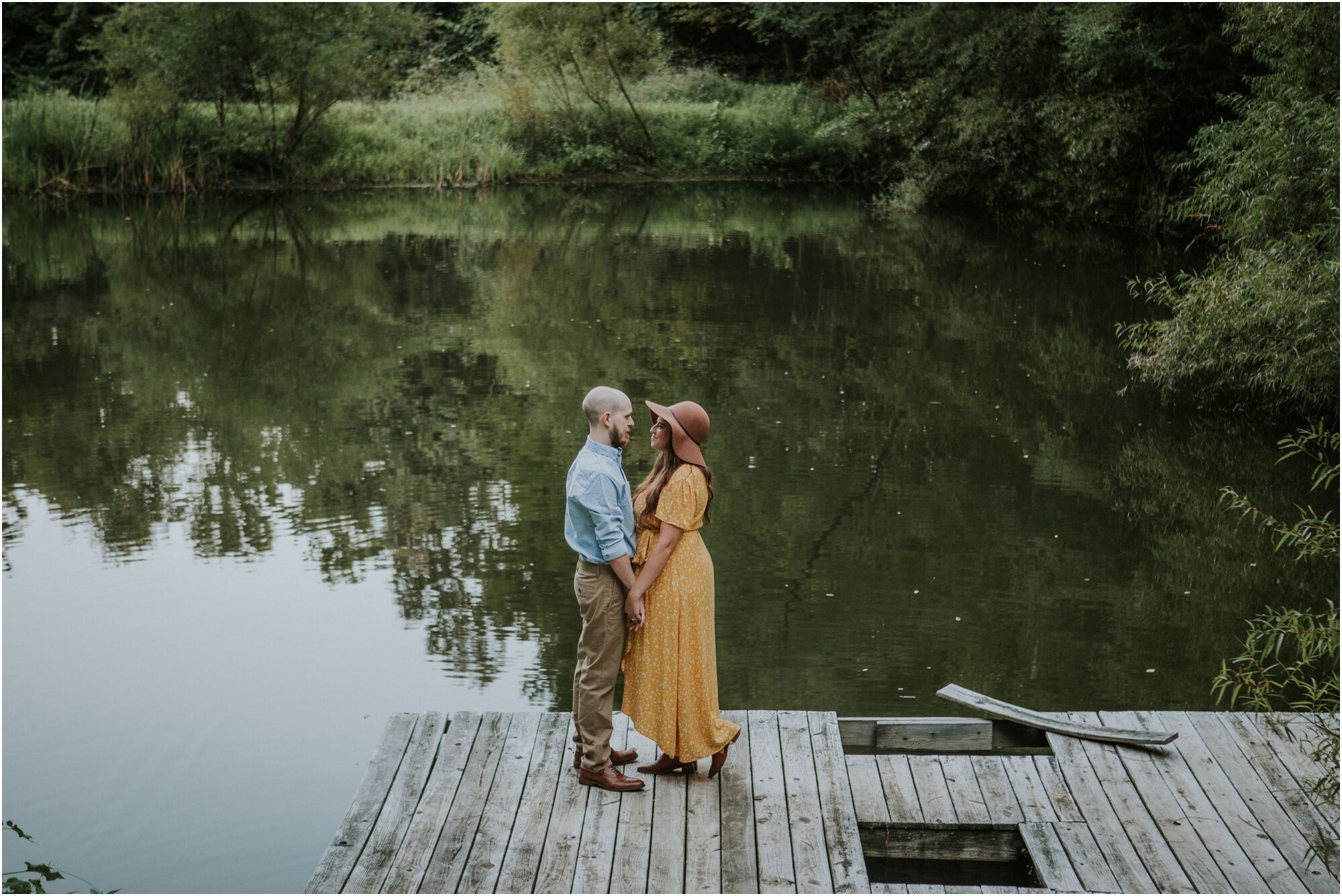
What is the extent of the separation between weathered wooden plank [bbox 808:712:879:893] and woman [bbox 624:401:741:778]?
16.1 inches

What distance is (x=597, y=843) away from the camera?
14.9 feet


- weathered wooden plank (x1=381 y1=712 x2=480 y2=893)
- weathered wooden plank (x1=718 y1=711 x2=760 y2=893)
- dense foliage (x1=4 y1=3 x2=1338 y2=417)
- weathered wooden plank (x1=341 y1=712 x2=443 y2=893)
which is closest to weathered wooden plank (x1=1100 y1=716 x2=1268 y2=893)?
weathered wooden plank (x1=718 y1=711 x2=760 y2=893)

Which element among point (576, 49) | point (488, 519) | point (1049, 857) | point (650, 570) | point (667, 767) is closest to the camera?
point (1049, 857)

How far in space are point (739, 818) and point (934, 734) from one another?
1.21m

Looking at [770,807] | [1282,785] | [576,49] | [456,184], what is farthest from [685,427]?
[576,49]

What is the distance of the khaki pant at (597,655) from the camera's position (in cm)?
478

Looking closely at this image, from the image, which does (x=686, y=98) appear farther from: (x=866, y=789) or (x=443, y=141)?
(x=866, y=789)

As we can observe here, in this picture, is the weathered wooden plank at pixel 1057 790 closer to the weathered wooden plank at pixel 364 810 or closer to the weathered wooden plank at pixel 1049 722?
the weathered wooden plank at pixel 1049 722

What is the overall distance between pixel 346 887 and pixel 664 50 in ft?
131

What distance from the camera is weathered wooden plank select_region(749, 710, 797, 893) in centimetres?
433

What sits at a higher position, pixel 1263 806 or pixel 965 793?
pixel 1263 806

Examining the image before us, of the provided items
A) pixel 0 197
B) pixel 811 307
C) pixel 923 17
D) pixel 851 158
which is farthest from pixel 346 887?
pixel 851 158

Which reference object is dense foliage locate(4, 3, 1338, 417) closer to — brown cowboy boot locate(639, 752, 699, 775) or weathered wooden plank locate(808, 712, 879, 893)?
weathered wooden plank locate(808, 712, 879, 893)

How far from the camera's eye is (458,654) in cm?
750
